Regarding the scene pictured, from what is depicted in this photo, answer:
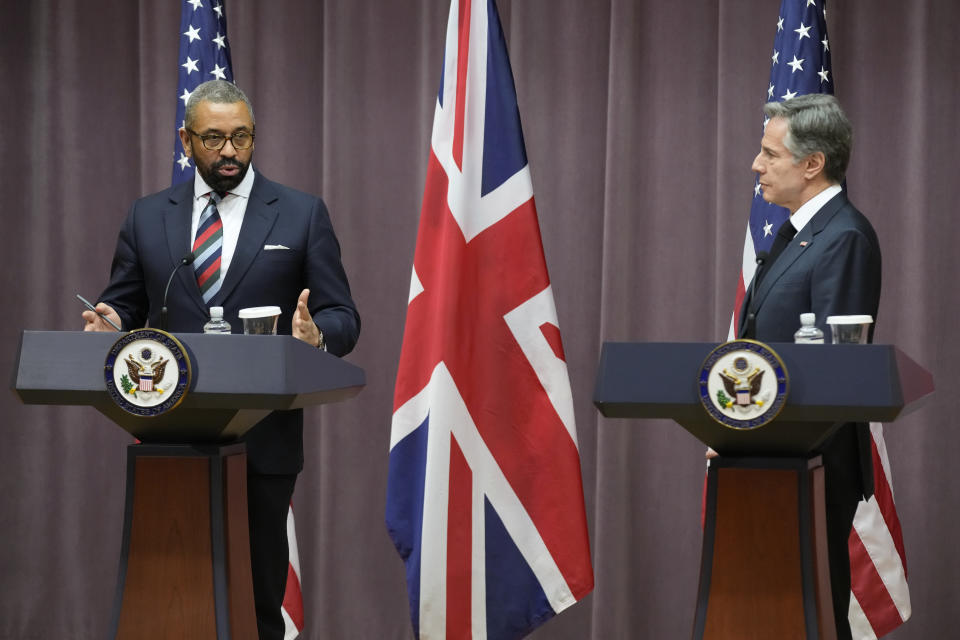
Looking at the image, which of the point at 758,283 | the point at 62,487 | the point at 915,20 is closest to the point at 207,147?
the point at 758,283

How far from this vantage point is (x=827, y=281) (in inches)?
96.0

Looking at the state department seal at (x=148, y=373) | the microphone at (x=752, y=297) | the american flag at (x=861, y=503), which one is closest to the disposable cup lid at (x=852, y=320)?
the microphone at (x=752, y=297)

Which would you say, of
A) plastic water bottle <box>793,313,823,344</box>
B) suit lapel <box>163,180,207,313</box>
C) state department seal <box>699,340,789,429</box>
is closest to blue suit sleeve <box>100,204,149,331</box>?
suit lapel <box>163,180,207,313</box>

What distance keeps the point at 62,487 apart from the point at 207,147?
2464 mm

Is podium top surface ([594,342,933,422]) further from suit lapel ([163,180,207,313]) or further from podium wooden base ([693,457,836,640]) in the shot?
suit lapel ([163,180,207,313])

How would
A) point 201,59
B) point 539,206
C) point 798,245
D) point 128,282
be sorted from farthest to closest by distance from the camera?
1. point 539,206
2. point 201,59
3. point 128,282
4. point 798,245

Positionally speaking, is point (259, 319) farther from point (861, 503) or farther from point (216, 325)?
point (861, 503)

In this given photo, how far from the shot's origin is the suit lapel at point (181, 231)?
2.60 metres

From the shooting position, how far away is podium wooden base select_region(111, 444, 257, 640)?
225cm

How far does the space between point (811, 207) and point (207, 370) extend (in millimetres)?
1463

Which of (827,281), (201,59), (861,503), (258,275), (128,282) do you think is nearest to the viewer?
(827,281)

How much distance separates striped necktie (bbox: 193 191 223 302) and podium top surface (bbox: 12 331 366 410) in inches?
21.1

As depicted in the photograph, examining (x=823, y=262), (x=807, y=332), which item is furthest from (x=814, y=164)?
(x=807, y=332)

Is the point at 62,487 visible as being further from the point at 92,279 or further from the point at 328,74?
the point at 328,74
